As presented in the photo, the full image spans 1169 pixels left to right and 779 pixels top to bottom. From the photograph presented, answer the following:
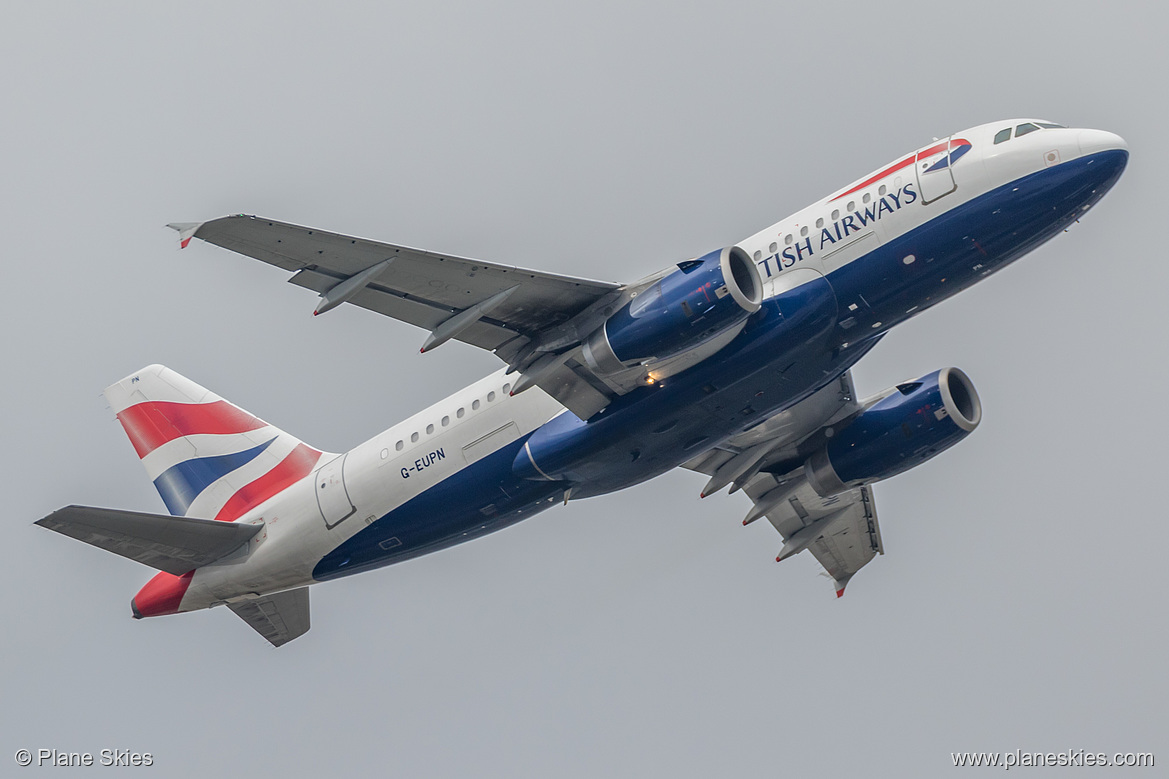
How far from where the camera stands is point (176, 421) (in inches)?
1438

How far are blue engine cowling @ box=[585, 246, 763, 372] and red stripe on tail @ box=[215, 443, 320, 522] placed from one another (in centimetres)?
1077

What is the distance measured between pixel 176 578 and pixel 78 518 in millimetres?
4388

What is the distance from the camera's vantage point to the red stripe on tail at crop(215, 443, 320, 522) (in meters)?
34.2

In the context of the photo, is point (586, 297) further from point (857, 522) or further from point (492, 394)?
point (857, 522)

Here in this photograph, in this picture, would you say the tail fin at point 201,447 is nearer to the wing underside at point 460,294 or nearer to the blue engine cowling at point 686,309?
the wing underside at point 460,294

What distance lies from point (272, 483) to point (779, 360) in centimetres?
1442

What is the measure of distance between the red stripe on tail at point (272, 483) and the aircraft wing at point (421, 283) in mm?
7753

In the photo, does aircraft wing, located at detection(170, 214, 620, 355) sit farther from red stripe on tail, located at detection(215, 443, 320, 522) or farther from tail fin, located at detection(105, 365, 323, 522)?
tail fin, located at detection(105, 365, 323, 522)

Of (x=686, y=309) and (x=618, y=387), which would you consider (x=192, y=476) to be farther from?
(x=686, y=309)

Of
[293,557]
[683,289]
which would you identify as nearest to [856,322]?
[683,289]

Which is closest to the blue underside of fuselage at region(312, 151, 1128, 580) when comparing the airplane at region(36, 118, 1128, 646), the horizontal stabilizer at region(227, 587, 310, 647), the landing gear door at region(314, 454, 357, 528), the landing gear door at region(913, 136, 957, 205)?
the airplane at region(36, 118, 1128, 646)

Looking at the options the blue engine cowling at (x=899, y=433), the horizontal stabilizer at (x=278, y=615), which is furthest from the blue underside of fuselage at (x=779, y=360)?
the horizontal stabilizer at (x=278, y=615)

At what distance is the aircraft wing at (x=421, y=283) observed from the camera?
25172 millimetres

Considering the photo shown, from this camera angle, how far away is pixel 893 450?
3362 cm
